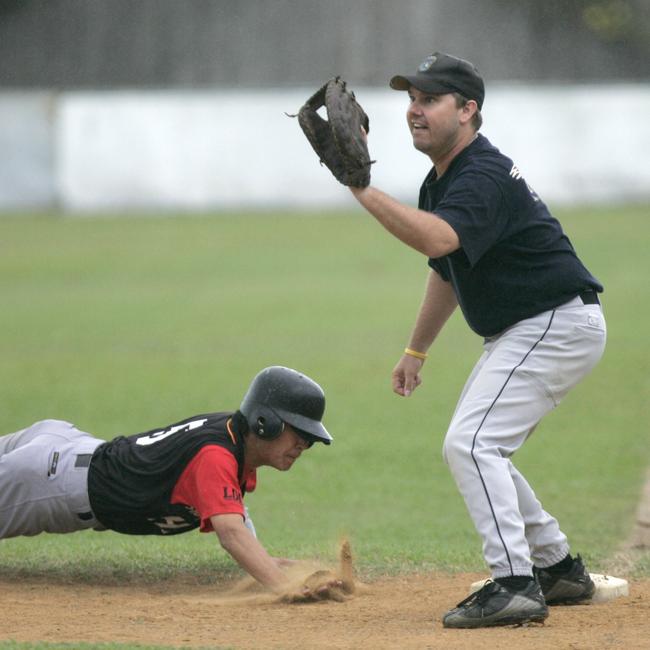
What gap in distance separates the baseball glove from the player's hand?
1215 mm

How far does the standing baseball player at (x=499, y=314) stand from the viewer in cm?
496

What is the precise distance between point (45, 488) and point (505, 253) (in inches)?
91.9

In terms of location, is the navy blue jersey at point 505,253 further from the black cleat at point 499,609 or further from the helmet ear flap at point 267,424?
the black cleat at point 499,609

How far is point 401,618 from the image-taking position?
521 cm

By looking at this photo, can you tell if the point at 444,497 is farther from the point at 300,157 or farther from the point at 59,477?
the point at 300,157

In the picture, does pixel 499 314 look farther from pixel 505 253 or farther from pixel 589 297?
pixel 589 297

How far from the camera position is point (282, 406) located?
17.8 feet

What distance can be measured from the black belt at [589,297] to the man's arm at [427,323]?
2.20 ft

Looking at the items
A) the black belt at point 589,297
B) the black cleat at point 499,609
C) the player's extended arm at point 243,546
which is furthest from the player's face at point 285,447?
the black belt at point 589,297

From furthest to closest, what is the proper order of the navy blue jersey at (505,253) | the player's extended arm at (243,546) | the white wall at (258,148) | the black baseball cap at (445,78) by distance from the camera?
the white wall at (258,148) < the player's extended arm at (243,546) < the black baseball cap at (445,78) < the navy blue jersey at (505,253)

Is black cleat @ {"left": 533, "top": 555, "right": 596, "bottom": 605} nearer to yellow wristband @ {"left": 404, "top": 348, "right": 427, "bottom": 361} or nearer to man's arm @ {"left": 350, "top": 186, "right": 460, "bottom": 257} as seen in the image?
yellow wristband @ {"left": 404, "top": 348, "right": 427, "bottom": 361}

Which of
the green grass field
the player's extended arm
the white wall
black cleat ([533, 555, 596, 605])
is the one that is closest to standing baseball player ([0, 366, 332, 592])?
the player's extended arm

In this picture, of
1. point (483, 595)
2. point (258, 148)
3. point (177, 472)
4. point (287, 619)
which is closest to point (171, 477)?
point (177, 472)

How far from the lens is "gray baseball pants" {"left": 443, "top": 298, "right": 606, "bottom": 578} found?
4.98m
